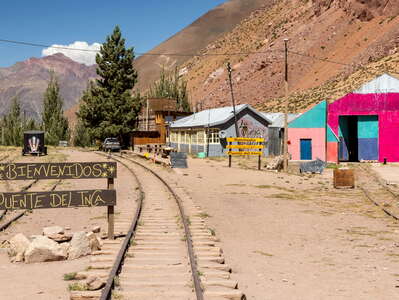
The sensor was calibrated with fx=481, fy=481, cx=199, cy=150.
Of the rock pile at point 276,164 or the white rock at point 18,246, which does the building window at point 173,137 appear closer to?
the rock pile at point 276,164

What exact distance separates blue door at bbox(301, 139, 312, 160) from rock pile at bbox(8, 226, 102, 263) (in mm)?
31081

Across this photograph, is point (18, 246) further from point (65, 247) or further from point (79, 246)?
point (79, 246)

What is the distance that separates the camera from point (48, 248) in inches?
360

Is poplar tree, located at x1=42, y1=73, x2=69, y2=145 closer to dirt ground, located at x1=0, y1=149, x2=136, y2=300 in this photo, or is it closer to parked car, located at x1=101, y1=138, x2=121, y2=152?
parked car, located at x1=101, y1=138, x2=121, y2=152

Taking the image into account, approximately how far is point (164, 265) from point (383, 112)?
3342 cm

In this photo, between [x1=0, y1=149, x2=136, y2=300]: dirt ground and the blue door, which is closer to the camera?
[x1=0, y1=149, x2=136, y2=300]: dirt ground

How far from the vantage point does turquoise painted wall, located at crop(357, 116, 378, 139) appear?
3816 centimetres

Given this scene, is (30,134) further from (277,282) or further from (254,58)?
(254,58)

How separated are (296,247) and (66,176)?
5295 mm

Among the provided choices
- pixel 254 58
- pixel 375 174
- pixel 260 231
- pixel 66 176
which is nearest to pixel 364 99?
pixel 375 174

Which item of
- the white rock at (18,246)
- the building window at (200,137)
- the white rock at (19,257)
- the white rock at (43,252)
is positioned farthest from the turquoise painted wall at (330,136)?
the white rock at (19,257)

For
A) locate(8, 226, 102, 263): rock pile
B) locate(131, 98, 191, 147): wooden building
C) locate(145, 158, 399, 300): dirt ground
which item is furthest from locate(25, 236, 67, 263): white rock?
locate(131, 98, 191, 147): wooden building

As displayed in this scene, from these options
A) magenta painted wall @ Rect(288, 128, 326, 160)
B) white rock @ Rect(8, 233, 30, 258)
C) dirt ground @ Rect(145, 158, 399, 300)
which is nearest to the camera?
dirt ground @ Rect(145, 158, 399, 300)

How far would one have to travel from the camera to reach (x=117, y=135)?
5984 cm
